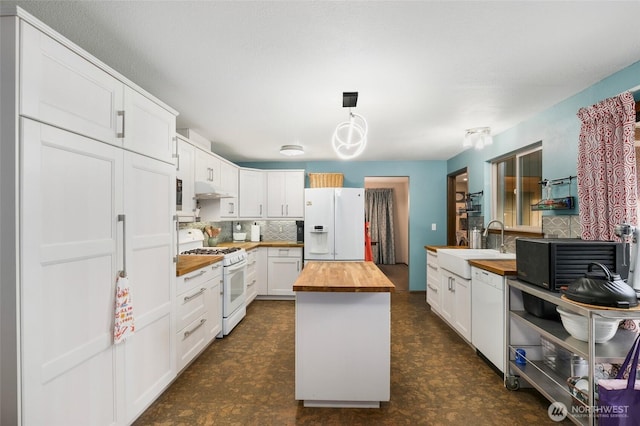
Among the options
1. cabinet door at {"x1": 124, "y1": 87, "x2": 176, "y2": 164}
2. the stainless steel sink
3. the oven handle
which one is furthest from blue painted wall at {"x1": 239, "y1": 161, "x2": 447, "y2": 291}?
cabinet door at {"x1": 124, "y1": 87, "x2": 176, "y2": 164}

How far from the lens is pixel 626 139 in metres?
1.93

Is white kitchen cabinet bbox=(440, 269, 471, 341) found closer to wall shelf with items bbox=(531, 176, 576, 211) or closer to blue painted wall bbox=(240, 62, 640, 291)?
wall shelf with items bbox=(531, 176, 576, 211)

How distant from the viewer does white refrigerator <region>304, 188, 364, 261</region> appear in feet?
14.4

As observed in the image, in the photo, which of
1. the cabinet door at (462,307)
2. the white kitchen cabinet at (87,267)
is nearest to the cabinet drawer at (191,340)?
the white kitchen cabinet at (87,267)

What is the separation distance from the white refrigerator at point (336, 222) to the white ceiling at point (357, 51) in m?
1.57

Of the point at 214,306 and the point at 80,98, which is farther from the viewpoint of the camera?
the point at 214,306

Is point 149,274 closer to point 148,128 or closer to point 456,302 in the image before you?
point 148,128

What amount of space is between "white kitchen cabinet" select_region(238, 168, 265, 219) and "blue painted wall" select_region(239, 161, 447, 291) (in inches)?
33.1

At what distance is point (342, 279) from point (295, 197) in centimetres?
313

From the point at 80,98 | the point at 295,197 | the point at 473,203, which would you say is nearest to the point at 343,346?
the point at 80,98

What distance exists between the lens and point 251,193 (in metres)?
4.96

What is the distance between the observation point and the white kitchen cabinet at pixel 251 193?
15.8 feet

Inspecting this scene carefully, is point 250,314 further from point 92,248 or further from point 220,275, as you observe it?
point 92,248

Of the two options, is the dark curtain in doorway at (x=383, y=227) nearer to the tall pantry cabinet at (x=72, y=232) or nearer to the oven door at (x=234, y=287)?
the oven door at (x=234, y=287)
